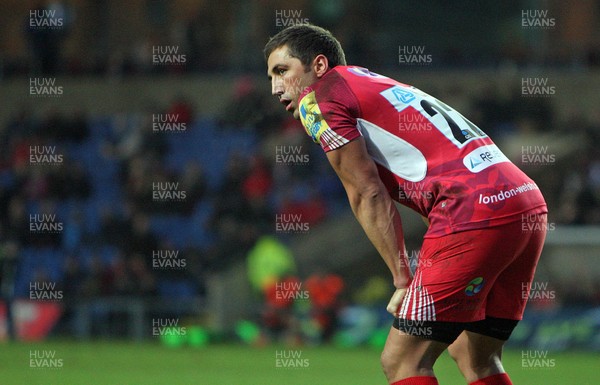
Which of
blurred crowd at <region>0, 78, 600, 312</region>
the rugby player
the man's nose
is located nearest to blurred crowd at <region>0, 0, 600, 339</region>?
blurred crowd at <region>0, 78, 600, 312</region>

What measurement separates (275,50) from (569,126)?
13.6 metres

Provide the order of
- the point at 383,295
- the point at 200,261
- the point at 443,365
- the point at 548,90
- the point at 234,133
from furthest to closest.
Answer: the point at 234,133, the point at 548,90, the point at 200,261, the point at 383,295, the point at 443,365

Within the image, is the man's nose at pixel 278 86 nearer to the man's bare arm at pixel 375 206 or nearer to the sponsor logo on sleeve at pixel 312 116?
the sponsor logo on sleeve at pixel 312 116

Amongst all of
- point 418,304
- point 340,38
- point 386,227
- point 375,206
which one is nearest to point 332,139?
point 375,206

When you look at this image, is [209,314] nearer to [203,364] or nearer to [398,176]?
[203,364]

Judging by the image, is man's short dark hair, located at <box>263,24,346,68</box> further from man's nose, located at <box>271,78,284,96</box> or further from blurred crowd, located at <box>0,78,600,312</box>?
blurred crowd, located at <box>0,78,600,312</box>

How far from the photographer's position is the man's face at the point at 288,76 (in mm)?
5031

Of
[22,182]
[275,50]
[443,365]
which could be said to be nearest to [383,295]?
[443,365]

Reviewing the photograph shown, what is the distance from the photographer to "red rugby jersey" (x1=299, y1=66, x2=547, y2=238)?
468cm

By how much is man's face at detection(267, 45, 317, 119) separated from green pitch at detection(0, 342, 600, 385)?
4998mm

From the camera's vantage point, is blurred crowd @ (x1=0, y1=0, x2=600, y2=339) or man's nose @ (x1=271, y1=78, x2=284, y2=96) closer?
man's nose @ (x1=271, y1=78, x2=284, y2=96)

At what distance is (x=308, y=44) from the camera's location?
505 centimetres

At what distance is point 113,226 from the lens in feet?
58.1

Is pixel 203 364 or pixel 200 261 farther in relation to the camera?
pixel 200 261
